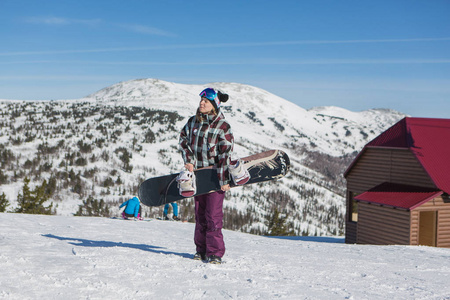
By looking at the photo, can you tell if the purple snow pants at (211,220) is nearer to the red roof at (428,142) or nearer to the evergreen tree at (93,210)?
the red roof at (428,142)

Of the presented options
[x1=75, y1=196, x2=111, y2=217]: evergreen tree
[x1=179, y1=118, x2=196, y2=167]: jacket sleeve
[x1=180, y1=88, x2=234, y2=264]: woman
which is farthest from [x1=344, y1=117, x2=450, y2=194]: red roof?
[x1=75, y1=196, x2=111, y2=217]: evergreen tree

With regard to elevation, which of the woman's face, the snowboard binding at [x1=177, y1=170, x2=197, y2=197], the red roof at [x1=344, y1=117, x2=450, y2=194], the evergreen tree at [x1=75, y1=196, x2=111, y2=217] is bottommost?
the evergreen tree at [x1=75, y1=196, x2=111, y2=217]

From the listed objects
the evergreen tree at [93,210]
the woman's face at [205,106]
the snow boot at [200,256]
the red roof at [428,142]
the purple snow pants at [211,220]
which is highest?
the red roof at [428,142]

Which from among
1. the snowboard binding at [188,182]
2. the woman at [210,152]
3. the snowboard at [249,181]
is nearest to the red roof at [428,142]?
the snowboard at [249,181]

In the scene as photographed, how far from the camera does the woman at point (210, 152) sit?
5133 mm

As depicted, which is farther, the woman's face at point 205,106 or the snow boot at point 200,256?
the snow boot at point 200,256

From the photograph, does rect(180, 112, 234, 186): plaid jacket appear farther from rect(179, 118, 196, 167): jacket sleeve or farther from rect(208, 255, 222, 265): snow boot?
rect(208, 255, 222, 265): snow boot

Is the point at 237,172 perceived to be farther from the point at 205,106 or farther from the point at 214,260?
the point at 214,260

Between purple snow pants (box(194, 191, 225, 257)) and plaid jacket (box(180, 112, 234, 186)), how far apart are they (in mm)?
312

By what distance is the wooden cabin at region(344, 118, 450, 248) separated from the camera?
51.9 ft

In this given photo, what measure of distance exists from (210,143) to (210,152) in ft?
0.41

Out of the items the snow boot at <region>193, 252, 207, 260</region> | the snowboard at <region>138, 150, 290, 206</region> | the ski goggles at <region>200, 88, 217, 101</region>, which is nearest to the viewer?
the ski goggles at <region>200, 88, 217, 101</region>

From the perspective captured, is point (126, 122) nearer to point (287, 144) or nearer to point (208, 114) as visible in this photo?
point (208, 114)

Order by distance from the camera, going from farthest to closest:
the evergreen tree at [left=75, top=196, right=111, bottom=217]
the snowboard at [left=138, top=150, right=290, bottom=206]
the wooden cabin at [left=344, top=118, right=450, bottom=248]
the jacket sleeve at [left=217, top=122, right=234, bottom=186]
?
the evergreen tree at [left=75, top=196, right=111, bottom=217] → the wooden cabin at [left=344, top=118, right=450, bottom=248] → the snowboard at [left=138, top=150, right=290, bottom=206] → the jacket sleeve at [left=217, top=122, right=234, bottom=186]
